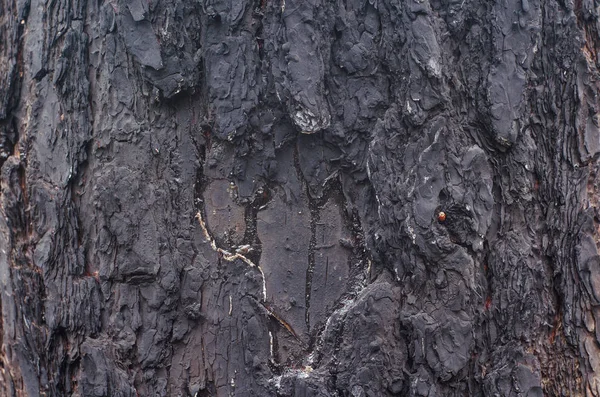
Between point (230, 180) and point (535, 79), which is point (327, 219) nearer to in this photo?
point (230, 180)

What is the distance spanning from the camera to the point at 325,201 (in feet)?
4.54

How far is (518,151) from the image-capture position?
133cm

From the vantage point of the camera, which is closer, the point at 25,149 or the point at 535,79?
the point at 535,79

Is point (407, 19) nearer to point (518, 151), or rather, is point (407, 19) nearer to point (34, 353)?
point (518, 151)

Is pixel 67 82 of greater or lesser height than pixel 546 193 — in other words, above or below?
above

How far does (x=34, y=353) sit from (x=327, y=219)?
771 mm

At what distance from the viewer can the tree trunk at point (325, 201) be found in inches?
51.4

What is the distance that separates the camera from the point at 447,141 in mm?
1303

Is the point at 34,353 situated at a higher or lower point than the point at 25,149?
lower

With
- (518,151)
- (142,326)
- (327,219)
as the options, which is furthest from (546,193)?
(142,326)

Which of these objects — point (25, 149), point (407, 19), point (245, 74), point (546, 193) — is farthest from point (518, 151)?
point (25, 149)

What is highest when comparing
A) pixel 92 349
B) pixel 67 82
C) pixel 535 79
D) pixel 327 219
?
pixel 67 82

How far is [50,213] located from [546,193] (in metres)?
1.14

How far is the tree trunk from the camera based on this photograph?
4.29 ft
